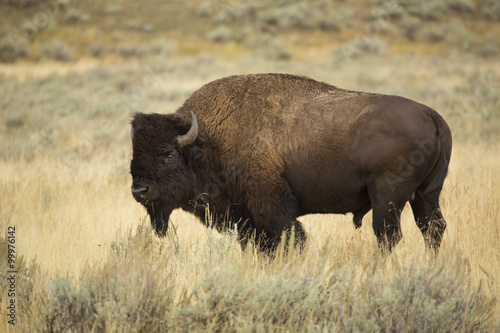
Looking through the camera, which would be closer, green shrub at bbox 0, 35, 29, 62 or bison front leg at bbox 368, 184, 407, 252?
bison front leg at bbox 368, 184, 407, 252

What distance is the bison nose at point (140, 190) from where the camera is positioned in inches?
193

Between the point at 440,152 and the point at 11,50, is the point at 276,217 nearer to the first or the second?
the point at 440,152

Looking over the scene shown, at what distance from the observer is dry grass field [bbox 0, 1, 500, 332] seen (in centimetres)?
333

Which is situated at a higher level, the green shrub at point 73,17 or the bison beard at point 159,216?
the green shrub at point 73,17

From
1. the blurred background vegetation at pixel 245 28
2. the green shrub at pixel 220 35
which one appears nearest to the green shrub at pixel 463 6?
the blurred background vegetation at pixel 245 28

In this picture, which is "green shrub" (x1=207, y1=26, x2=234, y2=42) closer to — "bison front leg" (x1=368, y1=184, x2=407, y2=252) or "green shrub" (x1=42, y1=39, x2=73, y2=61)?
"green shrub" (x1=42, y1=39, x2=73, y2=61)

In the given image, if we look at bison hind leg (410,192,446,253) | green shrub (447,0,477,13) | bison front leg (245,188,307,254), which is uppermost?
green shrub (447,0,477,13)

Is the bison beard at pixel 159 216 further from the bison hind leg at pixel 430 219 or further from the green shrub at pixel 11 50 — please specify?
the green shrub at pixel 11 50

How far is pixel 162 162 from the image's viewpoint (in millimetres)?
5102

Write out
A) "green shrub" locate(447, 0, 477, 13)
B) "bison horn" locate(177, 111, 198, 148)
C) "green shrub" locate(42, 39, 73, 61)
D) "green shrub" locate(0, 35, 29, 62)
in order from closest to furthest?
"bison horn" locate(177, 111, 198, 148) → "green shrub" locate(0, 35, 29, 62) → "green shrub" locate(42, 39, 73, 61) → "green shrub" locate(447, 0, 477, 13)

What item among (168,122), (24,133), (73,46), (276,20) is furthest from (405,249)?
(276,20)

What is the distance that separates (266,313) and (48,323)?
1410 millimetres

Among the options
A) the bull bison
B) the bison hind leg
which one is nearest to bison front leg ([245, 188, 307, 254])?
the bull bison

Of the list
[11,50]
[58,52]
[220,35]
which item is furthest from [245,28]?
[11,50]
